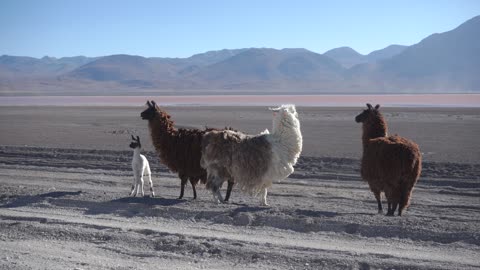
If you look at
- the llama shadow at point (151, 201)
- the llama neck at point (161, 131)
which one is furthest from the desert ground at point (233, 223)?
the llama neck at point (161, 131)

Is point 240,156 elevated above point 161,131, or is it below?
below

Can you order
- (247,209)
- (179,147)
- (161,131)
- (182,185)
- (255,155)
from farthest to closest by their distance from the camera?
(161,131), (179,147), (182,185), (255,155), (247,209)

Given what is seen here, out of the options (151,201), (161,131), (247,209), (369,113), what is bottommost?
(151,201)

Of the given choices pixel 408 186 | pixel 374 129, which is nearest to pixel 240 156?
pixel 374 129

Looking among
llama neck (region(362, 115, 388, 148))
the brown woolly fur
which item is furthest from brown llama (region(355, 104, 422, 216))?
the brown woolly fur

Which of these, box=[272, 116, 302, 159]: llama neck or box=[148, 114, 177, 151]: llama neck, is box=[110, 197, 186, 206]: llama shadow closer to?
box=[148, 114, 177, 151]: llama neck

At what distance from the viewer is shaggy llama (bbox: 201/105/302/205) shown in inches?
451

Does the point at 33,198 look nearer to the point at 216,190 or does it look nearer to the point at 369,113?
the point at 216,190

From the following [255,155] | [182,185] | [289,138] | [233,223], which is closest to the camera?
[233,223]

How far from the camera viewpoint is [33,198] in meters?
12.0

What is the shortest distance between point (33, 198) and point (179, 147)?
315cm

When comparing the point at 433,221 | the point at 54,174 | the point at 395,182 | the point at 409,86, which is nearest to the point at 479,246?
the point at 433,221

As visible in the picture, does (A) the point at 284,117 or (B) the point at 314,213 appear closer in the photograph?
(B) the point at 314,213

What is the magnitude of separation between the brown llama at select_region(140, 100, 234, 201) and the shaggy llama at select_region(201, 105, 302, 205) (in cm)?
52
